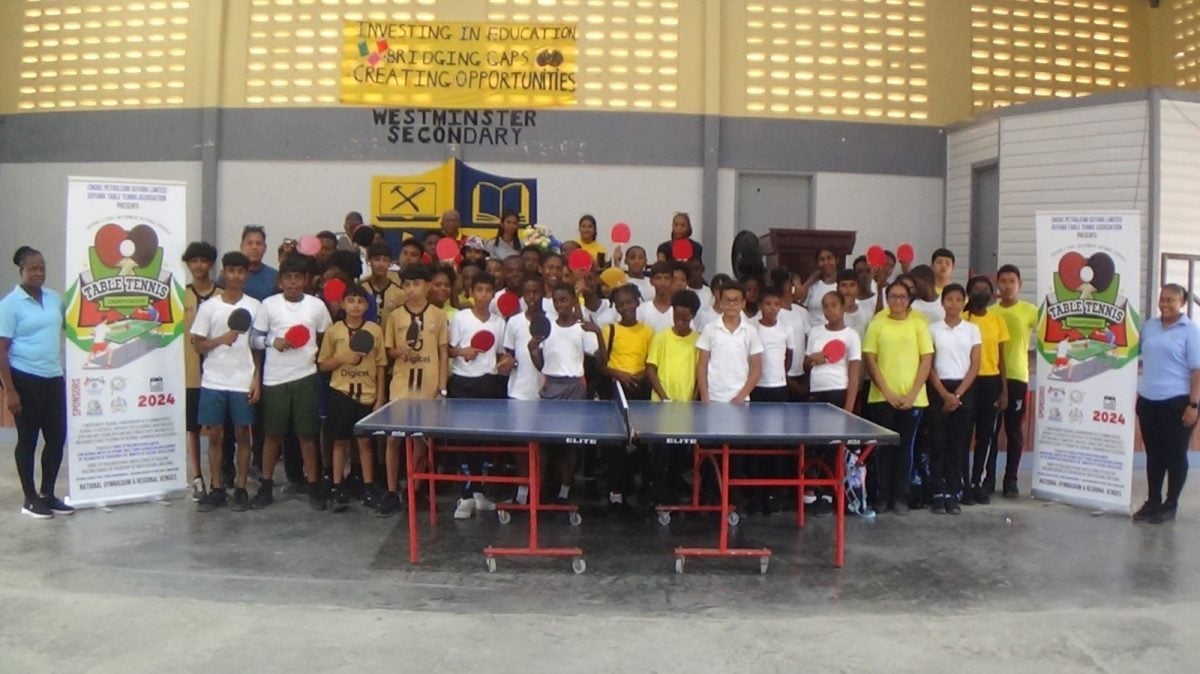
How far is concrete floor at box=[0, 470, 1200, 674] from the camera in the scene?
4285 millimetres

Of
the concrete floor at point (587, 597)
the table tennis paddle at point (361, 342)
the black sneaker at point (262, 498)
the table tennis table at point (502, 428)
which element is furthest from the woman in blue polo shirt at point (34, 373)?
the table tennis table at point (502, 428)

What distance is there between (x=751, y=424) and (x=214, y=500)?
159 inches

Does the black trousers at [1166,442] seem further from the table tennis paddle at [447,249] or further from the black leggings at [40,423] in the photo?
the black leggings at [40,423]

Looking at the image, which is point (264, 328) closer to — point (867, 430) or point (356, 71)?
point (867, 430)

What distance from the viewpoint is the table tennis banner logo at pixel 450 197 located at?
1203cm

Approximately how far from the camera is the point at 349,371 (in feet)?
22.4

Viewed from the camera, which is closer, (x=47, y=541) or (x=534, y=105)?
(x=47, y=541)

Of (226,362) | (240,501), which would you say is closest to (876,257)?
(226,362)

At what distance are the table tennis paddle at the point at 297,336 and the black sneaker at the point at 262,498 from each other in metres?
1.18

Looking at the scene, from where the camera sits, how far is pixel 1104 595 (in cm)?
534

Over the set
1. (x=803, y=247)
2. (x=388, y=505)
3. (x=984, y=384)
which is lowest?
(x=388, y=505)

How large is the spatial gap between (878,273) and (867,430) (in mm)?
3222

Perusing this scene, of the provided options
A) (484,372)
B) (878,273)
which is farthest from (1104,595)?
(484,372)

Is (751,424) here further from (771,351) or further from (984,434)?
(984,434)
